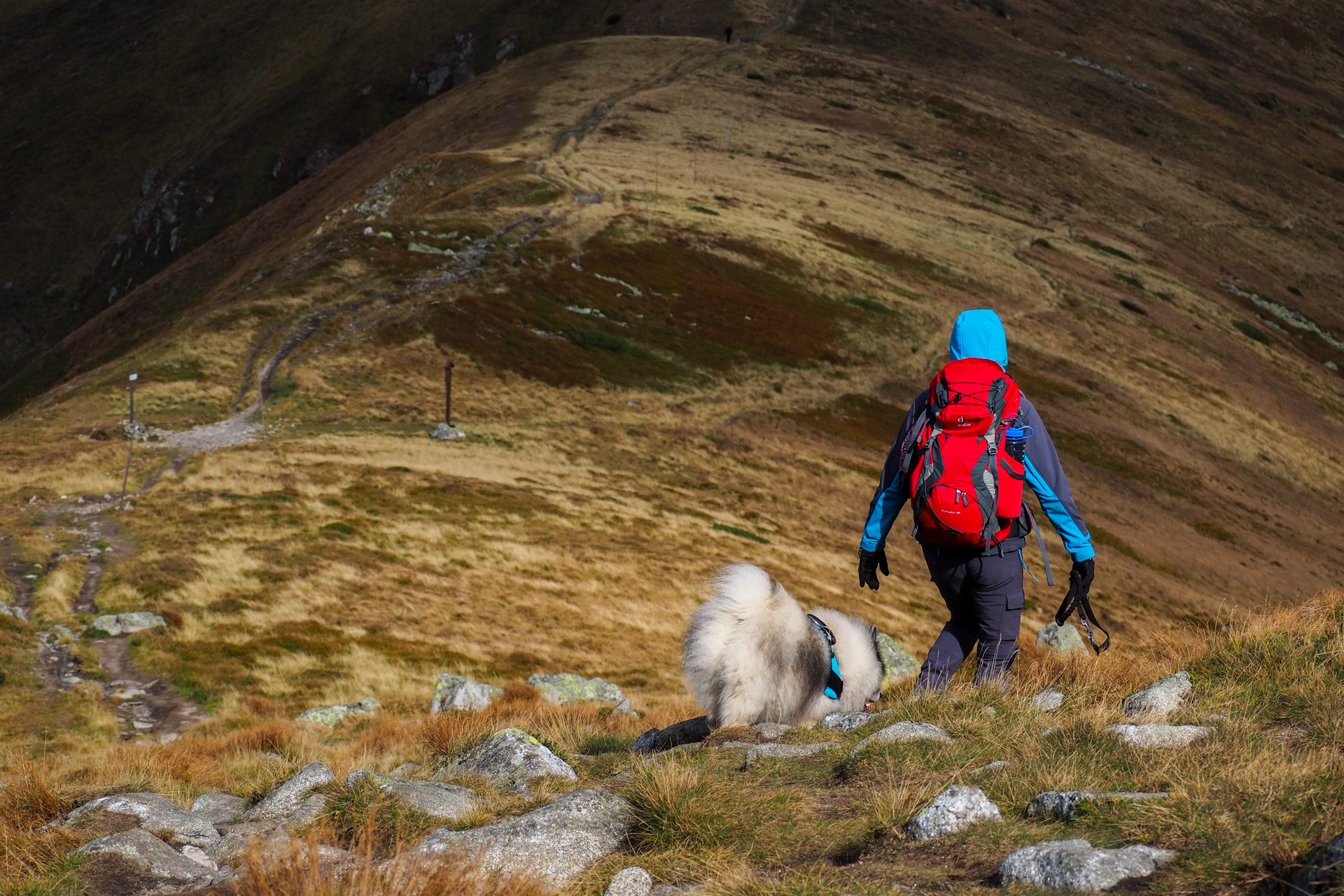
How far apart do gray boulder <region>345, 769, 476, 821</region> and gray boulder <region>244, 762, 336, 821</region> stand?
493 mm

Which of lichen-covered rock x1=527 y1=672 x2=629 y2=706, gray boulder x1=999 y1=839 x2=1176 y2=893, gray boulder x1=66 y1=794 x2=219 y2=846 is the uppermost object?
gray boulder x1=999 y1=839 x2=1176 y2=893

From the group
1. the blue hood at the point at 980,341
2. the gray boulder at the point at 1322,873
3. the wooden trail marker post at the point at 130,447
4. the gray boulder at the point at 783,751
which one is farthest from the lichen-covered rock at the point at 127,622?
the gray boulder at the point at 1322,873

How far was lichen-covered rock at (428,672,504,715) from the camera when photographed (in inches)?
527

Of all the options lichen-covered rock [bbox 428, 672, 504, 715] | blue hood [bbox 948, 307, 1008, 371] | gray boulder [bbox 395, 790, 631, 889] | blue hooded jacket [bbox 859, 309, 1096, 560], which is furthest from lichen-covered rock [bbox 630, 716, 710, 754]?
lichen-covered rock [bbox 428, 672, 504, 715]

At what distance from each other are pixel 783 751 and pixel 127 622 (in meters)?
16.0

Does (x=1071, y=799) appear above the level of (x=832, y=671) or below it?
above

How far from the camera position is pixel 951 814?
197 inches

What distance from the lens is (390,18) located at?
14038cm

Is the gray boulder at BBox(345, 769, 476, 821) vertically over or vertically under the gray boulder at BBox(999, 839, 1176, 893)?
under

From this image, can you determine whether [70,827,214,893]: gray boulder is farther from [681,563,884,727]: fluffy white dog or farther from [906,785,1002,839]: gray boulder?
[906,785,1002,839]: gray boulder

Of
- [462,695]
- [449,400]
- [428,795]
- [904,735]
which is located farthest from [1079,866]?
[449,400]

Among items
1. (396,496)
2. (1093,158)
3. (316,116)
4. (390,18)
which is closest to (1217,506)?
(396,496)

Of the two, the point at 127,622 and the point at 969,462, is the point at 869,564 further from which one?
the point at 127,622

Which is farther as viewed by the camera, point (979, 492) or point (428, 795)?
point (979, 492)
